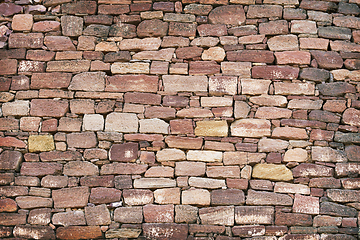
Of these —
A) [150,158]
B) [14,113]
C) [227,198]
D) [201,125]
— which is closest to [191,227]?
[227,198]

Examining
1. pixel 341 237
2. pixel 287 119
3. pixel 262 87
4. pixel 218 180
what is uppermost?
pixel 262 87

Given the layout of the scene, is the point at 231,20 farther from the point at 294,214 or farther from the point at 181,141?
the point at 294,214

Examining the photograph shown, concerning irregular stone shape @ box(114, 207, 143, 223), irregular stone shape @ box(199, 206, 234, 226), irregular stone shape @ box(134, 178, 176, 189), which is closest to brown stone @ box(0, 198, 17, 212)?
irregular stone shape @ box(114, 207, 143, 223)

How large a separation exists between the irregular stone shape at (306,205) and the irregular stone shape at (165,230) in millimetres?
1407

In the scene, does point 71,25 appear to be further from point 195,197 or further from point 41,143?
point 195,197

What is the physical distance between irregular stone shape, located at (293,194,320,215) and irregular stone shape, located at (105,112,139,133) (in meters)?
2.23

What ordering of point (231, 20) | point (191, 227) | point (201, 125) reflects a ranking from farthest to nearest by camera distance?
point (231, 20) < point (201, 125) < point (191, 227)

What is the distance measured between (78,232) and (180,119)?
1.89 m

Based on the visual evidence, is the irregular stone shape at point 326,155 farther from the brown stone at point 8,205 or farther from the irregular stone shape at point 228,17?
the brown stone at point 8,205

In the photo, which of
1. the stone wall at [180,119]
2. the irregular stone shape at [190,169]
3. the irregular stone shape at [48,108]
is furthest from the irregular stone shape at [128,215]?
the irregular stone shape at [48,108]

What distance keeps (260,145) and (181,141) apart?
3.36 feet

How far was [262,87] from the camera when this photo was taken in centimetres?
367

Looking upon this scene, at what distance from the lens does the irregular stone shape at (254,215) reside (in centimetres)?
339

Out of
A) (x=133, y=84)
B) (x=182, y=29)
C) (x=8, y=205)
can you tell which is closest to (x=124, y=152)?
(x=133, y=84)
